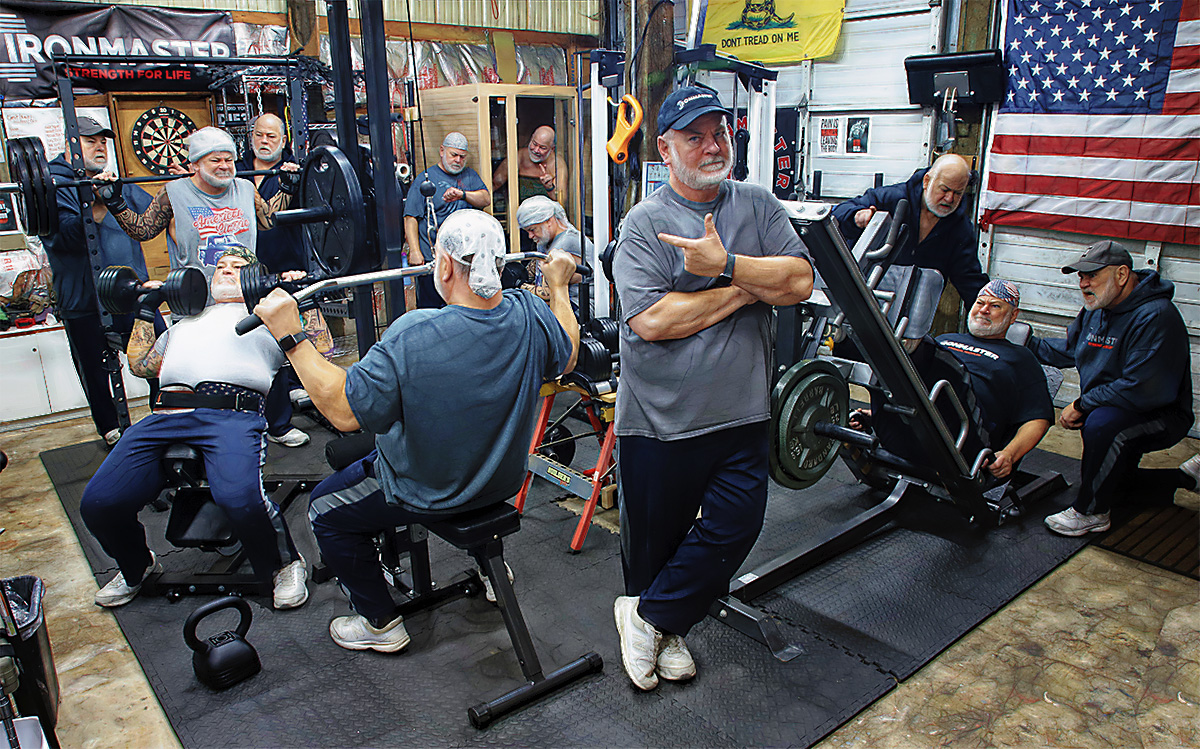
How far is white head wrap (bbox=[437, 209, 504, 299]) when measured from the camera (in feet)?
7.07

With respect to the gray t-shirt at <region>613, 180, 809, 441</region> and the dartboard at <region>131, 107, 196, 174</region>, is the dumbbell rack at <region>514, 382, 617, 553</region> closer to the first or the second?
the gray t-shirt at <region>613, 180, 809, 441</region>

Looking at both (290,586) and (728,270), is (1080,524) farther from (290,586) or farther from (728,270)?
(290,586)

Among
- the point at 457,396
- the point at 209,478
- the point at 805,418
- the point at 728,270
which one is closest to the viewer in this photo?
the point at 728,270

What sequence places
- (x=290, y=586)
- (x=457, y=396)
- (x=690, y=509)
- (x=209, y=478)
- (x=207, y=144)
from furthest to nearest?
1. (x=207, y=144)
2. (x=290, y=586)
3. (x=209, y=478)
4. (x=690, y=509)
5. (x=457, y=396)

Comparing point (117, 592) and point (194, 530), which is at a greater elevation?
point (194, 530)

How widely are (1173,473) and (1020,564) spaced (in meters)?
1.05

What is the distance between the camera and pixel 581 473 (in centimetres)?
365

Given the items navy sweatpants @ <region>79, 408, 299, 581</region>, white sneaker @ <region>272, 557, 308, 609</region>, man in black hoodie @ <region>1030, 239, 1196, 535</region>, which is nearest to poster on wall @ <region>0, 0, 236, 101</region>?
navy sweatpants @ <region>79, 408, 299, 581</region>

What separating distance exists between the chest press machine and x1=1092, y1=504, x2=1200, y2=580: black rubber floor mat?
0.37 m

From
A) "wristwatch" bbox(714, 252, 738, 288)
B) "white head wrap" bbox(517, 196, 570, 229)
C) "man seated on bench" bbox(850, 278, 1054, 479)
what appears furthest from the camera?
"white head wrap" bbox(517, 196, 570, 229)

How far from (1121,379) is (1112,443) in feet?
0.88

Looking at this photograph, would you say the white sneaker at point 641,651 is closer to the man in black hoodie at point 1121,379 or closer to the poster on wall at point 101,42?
the man in black hoodie at point 1121,379

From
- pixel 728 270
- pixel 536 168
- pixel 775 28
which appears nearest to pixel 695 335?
pixel 728 270

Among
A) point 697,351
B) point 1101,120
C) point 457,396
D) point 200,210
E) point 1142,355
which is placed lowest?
point 1142,355
